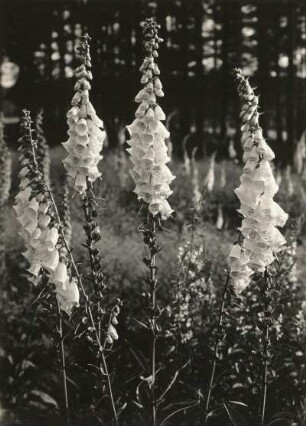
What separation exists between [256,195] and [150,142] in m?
0.69

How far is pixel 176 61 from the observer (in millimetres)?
4355

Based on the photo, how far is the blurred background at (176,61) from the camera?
4.30 meters

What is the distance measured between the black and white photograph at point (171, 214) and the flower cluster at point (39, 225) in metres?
0.60

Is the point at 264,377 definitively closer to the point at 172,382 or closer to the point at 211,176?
the point at 172,382

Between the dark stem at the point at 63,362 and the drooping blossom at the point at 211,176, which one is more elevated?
the drooping blossom at the point at 211,176

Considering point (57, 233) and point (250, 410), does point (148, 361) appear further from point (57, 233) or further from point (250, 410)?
point (57, 233)

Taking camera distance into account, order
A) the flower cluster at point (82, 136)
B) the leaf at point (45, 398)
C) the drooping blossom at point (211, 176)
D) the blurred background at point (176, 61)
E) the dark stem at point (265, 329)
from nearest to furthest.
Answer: the flower cluster at point (82, 136) < the dark stem at point (265, 329) < the leaf at point (45, 398) < the blurred background at point (176, 61) < the drooping blossom at point (211, 176)

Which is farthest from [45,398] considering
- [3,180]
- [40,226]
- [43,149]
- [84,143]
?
[84,143]

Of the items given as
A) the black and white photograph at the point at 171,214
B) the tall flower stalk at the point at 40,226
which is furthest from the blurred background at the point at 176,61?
the tall flower stalk at the point at 40,226

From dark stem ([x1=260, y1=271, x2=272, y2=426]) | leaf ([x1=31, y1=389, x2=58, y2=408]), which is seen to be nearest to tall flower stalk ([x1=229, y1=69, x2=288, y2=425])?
dark stem ([x1=260, y1=271, x2=272, y2=426])

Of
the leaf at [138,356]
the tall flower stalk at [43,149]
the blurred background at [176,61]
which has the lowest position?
the leaf at [138,356]

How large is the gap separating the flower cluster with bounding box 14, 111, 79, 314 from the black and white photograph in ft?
1.98

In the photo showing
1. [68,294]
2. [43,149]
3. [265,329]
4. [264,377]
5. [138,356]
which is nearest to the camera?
[68,294]

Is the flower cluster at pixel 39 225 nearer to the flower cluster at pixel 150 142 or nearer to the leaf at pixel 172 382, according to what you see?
the flower cluster at pixel 150 142
